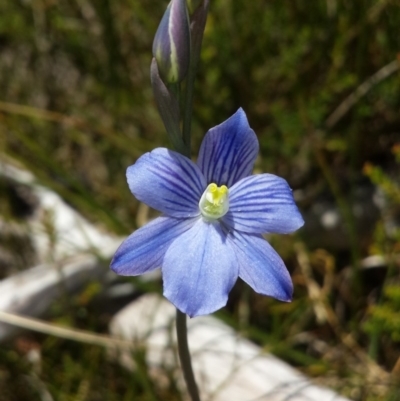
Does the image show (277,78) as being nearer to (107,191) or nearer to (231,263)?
(107,191)

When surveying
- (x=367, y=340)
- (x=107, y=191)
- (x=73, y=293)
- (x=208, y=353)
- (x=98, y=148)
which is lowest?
(x=367, y=340)

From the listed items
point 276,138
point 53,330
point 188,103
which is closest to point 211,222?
point 188,103

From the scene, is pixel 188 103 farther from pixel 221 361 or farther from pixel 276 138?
pixel 276 138

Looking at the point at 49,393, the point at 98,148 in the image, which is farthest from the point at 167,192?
the point at 98,148

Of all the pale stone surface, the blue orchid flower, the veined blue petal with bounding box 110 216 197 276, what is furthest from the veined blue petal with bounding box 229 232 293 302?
Answer: the pale stone surface

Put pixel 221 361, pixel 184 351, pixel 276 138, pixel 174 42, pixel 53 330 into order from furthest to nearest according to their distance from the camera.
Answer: pixel 276 138 → pixel 221 361 → pixel 53 330 → pixel 184 351 → pixel 174 42

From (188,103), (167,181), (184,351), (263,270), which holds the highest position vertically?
(188,103)

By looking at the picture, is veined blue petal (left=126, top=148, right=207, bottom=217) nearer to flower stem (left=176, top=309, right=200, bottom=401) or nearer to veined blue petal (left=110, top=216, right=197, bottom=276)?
veined blue petal (left=110, top=216, right=197, bottom=276)
